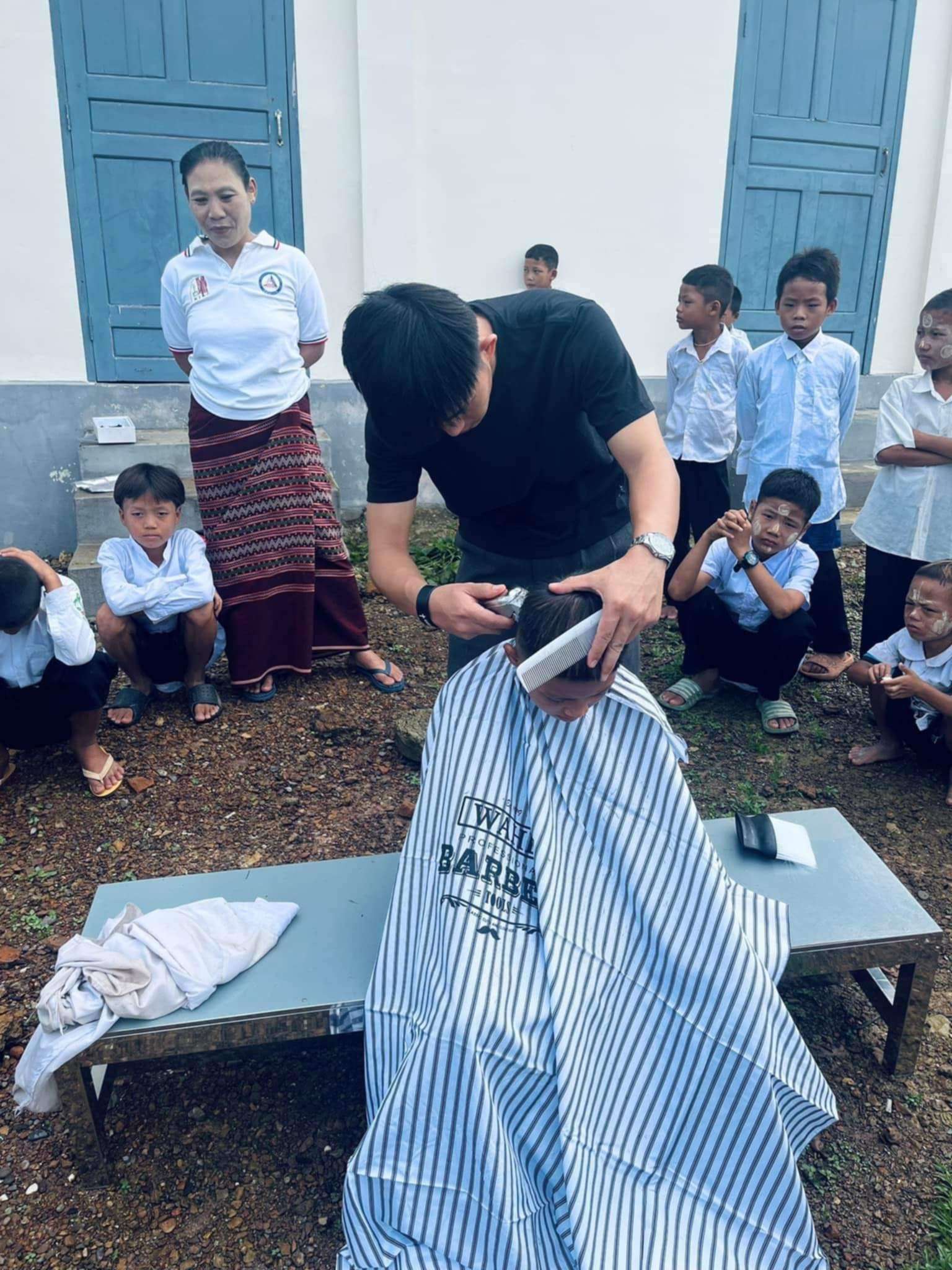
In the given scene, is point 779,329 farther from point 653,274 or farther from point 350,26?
point 350,26

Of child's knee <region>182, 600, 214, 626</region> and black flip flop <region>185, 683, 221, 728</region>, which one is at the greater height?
child's knee <region>182, 600, 214, 626</region>

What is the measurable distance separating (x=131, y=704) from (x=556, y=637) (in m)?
2.82

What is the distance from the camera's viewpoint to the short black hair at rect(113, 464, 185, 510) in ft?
12.8

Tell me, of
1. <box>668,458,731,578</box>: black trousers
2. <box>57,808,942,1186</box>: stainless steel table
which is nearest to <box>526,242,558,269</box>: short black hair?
<box>668,458,731,578</box>: black trousers

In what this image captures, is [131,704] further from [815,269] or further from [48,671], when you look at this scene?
[815,269]

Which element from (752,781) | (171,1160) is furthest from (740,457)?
(171,1160)

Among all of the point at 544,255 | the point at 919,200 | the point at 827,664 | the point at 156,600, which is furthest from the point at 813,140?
the point at 156,600

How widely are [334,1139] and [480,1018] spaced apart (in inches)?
26.8

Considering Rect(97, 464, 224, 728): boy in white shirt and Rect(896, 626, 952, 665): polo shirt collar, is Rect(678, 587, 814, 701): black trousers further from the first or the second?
Rect(97, 464, 224, 728): boy in white shirt

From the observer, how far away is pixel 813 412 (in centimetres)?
456

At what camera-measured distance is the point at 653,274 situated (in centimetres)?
674

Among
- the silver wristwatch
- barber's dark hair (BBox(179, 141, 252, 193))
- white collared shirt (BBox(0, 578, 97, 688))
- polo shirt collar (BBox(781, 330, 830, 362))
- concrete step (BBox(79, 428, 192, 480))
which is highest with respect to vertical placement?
barber's dark hair (BBox(179, 141, 252, 193))

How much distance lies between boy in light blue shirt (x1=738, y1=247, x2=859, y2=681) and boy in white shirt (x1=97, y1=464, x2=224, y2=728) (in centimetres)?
254

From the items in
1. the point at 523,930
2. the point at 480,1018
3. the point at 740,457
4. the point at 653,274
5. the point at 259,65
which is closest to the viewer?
the point at 480,1018
